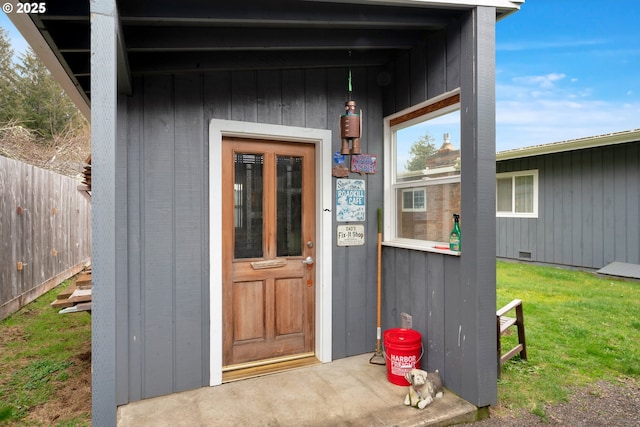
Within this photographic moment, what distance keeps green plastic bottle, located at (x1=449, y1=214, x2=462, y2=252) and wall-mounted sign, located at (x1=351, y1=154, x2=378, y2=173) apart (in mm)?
920

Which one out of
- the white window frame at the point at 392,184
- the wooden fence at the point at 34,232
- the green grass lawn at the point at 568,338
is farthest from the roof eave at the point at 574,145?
the wooden fence at the point at 34,232

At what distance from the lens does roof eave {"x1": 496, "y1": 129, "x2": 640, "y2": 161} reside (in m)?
6.12

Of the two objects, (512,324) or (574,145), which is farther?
(574,145)

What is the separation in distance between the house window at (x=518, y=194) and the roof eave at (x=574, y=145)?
1.58 ft

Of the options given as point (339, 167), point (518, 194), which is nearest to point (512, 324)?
point (339, 167)

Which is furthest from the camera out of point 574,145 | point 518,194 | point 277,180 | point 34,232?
point 518,194

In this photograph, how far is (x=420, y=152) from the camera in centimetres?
300

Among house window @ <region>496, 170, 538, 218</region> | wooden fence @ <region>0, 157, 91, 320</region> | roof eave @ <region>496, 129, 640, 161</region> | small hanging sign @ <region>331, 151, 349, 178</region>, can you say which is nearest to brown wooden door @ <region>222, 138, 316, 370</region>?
small hanging sign @ <region>331, 151, 349, 178</region>

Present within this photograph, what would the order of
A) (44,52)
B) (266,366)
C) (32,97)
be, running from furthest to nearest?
(32,97), (266,366), (44,52)

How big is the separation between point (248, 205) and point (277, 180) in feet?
1.06

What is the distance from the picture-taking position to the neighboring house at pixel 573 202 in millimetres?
6492

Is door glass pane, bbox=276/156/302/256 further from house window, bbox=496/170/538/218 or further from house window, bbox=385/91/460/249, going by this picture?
house window, bbox=496/170/538/218

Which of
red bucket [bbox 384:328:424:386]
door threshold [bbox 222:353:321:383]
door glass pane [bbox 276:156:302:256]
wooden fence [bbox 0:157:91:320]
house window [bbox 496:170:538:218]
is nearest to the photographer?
red bucket [bbox 384:328:424:386]

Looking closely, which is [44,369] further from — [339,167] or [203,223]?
[339,167]
